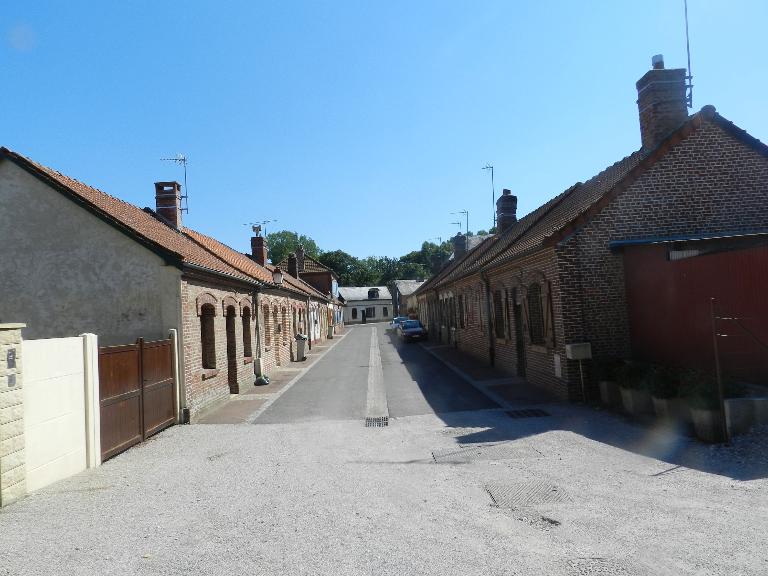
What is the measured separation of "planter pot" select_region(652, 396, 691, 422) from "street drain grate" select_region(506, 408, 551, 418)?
207 cm

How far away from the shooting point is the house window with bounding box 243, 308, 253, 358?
53.4 feet

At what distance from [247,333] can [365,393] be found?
14.7 feet

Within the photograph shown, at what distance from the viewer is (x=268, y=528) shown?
17.3 ft

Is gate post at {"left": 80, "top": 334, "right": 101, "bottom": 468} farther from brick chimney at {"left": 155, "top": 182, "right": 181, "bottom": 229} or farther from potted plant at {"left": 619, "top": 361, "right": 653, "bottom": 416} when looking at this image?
brick chimney at {"left": 155, "top": 182, "right": 181, "bottom": 229}

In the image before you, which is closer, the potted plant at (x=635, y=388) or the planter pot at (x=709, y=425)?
the planter pot at (x=709, y=425)

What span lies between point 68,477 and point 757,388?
10.3 m

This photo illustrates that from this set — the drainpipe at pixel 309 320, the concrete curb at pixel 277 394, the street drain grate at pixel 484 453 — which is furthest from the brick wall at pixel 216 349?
the drainpipe at pixel 309 320

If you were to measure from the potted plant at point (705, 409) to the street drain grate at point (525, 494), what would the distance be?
114 inches

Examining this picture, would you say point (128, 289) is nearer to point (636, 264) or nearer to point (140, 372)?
point (140, 372)

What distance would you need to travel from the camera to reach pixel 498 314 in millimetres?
17297

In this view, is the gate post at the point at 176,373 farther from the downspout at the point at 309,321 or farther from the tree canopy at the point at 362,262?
the tree canopy at the point at 362,262

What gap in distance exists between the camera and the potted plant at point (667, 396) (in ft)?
27.9

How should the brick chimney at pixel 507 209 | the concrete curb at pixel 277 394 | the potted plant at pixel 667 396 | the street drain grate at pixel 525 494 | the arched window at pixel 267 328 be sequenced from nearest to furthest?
the street drain grate at pixel 525 494, the potted plant at pixel 667 396, the concrete curb at pixel 277 394, the arched window at pixel 267 328, the brick chimney at pixel 507 209

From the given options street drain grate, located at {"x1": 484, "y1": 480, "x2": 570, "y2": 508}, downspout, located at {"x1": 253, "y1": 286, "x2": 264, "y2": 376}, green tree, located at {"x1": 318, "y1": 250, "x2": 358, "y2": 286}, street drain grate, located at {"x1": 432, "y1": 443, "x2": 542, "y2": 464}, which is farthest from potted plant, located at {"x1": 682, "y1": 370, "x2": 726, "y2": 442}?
green tree, located at {"x1": 318, "y1": 250, "x2": 358, "y2": 286}
